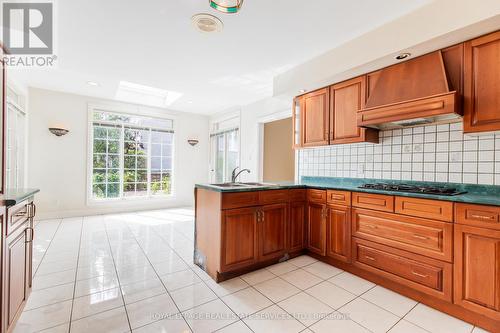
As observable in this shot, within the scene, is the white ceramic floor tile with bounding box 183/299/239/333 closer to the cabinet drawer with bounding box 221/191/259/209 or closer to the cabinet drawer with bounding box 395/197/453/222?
the cabinet drawer with bounding box 221/191/259/209

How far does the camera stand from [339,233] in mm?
2545

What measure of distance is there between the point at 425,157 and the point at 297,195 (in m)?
1.43

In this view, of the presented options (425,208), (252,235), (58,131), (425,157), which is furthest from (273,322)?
(58,131)

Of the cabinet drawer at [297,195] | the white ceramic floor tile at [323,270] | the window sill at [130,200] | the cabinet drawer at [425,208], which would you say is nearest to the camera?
the cabinet drawer at [425,208]

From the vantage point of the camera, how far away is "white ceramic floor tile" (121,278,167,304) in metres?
2.00

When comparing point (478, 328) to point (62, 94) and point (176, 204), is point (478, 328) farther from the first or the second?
point (62, 94)

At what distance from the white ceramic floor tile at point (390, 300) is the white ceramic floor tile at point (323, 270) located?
1.34ft

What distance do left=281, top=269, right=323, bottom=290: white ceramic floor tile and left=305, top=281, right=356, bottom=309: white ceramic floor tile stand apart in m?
0.07

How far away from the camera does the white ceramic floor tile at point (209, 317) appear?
1.63 meters

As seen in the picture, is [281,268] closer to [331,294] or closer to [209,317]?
[331,294]

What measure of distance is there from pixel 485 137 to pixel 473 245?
3.52 feet

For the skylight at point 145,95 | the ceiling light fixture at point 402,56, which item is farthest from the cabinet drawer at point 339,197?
the skylight at point 145,95

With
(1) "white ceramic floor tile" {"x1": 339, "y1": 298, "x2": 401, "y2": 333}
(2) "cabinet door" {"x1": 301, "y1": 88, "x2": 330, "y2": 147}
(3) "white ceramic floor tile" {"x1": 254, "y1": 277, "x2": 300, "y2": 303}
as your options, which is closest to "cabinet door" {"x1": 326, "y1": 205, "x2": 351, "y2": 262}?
(1) "white ceramic floor tile" {"x1": 339, "y1": 298, "x2": 401, "y2": 333}

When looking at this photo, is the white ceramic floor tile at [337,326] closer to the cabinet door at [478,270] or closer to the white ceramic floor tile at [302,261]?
the cabinet door at [478,270]
